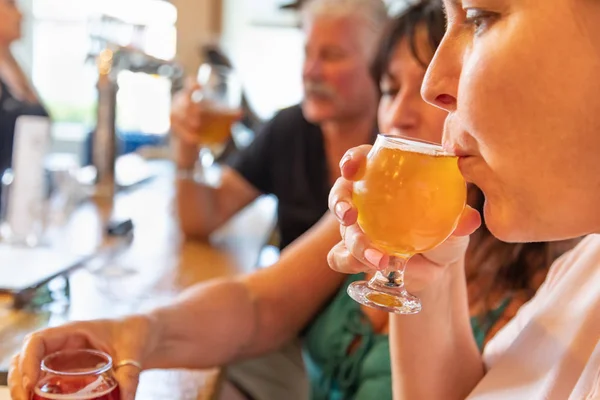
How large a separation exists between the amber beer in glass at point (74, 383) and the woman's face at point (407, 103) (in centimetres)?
81

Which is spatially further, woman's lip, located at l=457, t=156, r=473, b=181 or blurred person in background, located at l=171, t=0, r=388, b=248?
blurred person in background, located at l=171, t=0, r=388, b=248

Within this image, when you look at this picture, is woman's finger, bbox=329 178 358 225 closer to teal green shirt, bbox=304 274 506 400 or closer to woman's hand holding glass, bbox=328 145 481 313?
woman's hand holding glass, bbox=328 145 481 313

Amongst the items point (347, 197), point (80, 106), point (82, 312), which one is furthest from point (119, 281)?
point (80, 106)

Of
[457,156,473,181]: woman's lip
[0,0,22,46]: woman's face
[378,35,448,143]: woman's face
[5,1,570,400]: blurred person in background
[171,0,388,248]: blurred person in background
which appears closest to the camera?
[457,156,473,181]: woman's lip

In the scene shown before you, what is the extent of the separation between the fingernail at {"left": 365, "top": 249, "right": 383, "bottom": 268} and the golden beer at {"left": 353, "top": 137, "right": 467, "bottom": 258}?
0.06ft

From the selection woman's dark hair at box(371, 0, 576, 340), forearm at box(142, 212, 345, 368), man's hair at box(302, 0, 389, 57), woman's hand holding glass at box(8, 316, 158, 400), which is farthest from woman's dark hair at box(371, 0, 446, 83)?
woman's hand holding glass at box(8, 316, 158, 400)

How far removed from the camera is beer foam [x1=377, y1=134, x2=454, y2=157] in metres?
0.77

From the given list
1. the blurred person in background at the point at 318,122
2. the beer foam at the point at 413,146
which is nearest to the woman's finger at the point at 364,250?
the beer foam at the point at 413,146

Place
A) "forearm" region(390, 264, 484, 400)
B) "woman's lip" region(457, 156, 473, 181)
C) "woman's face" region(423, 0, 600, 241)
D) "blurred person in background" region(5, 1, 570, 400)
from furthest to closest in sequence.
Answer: "blurred person in background" region(5, 1, 570, 400)
"forearm" region(390, 264, 484, 400)
"woman's lip" region(457, 156, 473, 181)
"woman's face" region(423, 0, 600, 241)

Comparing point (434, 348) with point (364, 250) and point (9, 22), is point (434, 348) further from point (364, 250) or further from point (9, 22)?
point (9, 22)

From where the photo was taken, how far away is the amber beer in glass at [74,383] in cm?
71

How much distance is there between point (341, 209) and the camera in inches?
32.2

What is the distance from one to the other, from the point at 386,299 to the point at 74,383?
14.7 inches

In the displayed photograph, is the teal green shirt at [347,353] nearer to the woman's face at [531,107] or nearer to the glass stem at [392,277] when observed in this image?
the glass stem at [392,277]
